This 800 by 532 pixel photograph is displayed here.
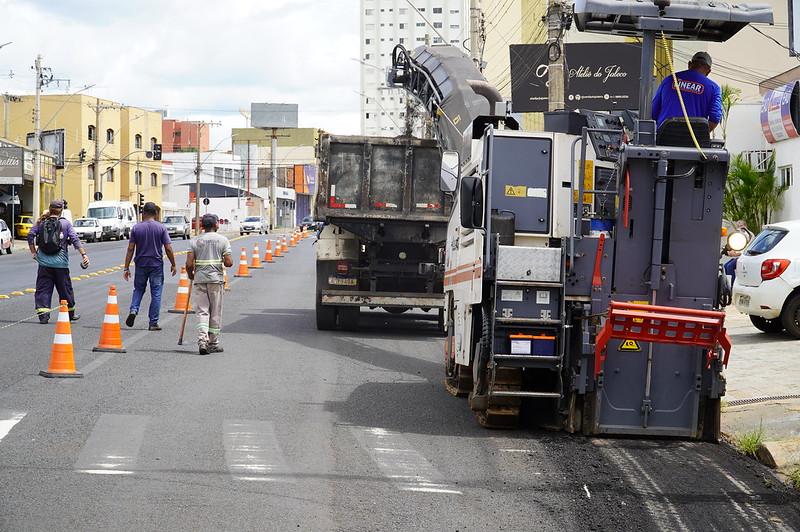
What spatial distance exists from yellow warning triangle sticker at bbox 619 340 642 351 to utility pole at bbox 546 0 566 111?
476 inches

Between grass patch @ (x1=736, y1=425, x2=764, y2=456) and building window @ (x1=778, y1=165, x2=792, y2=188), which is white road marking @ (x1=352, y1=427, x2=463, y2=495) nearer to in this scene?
grass patch @ (x1=736, y1=425, x2=764, y2=456)

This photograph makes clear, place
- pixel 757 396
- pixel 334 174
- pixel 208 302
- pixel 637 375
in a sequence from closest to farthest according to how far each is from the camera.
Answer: pixel 637 375 < pixel 757 396 < pixel 208 302 < pixel 334 174

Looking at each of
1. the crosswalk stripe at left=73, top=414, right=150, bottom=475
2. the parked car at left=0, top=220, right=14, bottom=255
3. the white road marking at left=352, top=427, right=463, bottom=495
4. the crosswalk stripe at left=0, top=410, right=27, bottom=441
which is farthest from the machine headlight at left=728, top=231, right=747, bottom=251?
the parked car at left=0, top=220, right=14, bottom=255

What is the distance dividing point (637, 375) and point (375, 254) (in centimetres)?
907

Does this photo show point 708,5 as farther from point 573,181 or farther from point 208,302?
point 208,302

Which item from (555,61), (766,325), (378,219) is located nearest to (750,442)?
(766,325)

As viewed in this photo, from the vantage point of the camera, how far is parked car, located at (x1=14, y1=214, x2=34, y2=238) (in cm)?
6475

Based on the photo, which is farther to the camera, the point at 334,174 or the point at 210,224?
the point at 334,174

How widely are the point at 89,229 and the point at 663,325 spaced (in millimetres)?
62057

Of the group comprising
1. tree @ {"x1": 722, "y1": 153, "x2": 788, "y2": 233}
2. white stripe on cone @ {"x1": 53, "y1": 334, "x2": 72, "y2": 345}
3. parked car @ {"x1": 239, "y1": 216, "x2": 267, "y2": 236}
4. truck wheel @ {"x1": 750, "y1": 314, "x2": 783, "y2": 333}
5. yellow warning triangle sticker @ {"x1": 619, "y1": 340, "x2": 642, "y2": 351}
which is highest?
tree @ {"x1": 722, "y1": 153, "x2": 788, "y2": 233}

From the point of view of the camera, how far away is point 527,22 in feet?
202

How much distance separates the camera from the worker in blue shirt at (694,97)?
960cm

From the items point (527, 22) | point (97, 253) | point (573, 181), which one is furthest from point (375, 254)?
point (527, 22)

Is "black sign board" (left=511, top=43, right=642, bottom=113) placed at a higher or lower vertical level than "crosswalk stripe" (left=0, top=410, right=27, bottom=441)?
higher
